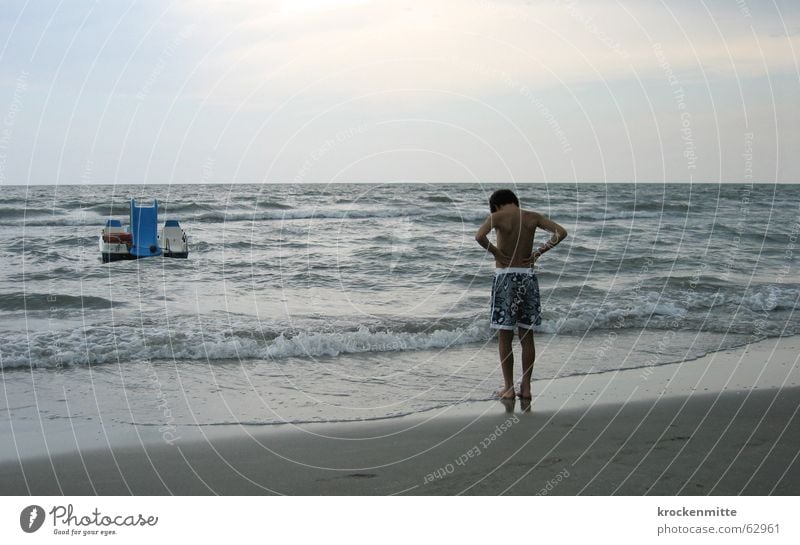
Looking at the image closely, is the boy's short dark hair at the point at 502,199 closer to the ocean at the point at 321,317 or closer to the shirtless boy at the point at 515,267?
the shirtless boy at the point at 515,267

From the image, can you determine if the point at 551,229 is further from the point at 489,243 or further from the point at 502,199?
the point at 489,243

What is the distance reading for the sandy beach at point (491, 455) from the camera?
543 cm

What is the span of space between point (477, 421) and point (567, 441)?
1.04 m

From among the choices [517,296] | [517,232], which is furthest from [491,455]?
[517,232]

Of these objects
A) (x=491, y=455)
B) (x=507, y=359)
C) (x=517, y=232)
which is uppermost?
(x=517, y=232)

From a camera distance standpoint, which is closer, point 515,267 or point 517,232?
point 517,232

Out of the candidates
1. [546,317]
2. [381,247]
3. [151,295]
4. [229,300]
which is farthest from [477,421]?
[381,247]

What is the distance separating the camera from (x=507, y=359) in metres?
7.87

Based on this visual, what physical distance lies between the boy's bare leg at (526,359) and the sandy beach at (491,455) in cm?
15

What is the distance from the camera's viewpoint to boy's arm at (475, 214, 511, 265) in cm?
738

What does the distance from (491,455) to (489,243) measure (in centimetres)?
224

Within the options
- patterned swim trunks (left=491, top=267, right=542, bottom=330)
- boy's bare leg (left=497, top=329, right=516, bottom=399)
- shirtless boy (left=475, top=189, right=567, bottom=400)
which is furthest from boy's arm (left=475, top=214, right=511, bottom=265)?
boy's bare leg (left=497, top=329, right=516, bottom=399)

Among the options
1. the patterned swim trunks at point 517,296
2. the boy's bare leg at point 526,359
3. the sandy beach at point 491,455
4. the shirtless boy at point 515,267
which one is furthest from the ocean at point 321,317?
the patterned swim trunks at point 517,296

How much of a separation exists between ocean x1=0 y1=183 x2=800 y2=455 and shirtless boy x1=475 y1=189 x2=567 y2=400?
885 millimetres
